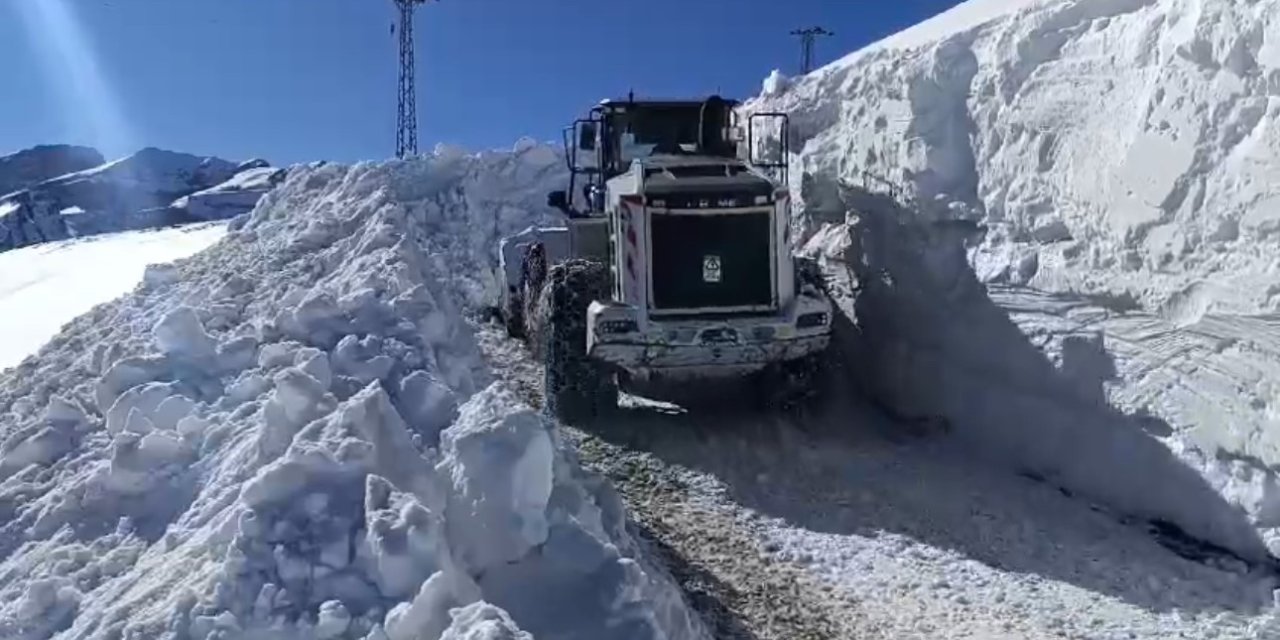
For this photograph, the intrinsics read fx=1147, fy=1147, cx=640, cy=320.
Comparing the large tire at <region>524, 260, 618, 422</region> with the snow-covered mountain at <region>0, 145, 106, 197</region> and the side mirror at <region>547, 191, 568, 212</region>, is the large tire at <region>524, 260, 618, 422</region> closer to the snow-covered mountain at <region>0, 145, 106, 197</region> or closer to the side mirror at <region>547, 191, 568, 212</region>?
the side mirror at <region>547, 191, 568, 212</region>

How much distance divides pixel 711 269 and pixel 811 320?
0.95m

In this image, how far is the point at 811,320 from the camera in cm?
964

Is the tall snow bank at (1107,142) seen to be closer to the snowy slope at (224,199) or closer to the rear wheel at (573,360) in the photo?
the rear wheel at (573,360)

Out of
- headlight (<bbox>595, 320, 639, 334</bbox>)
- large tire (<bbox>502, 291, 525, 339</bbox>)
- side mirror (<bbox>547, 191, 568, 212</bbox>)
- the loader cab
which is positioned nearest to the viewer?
headlight (<bbox>595, 320, 639, 334</bbox>)

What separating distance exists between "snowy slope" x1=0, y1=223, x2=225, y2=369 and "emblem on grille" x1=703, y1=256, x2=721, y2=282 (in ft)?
21.5

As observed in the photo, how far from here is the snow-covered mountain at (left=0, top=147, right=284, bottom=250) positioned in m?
46.9

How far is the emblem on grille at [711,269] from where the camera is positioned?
32.1 feet

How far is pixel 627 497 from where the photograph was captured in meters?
7.95

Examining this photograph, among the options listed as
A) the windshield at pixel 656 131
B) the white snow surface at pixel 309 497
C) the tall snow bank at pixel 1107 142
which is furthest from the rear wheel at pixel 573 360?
the tall snow bank at pixel 1107 142

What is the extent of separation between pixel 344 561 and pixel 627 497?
4088 mm

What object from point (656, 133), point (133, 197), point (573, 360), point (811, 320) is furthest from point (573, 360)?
point (133, 197)

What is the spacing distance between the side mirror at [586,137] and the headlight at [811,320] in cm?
323

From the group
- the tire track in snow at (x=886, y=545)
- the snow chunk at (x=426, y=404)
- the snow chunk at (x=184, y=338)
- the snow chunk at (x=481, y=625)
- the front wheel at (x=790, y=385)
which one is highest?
the snow chunk at (x=184, y=338)

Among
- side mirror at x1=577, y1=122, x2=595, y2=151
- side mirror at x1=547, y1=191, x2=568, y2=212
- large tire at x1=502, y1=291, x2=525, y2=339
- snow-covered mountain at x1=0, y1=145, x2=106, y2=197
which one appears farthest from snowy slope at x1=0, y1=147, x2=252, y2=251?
side mirror at x1=577, y1=122, x2=595, y2=151
